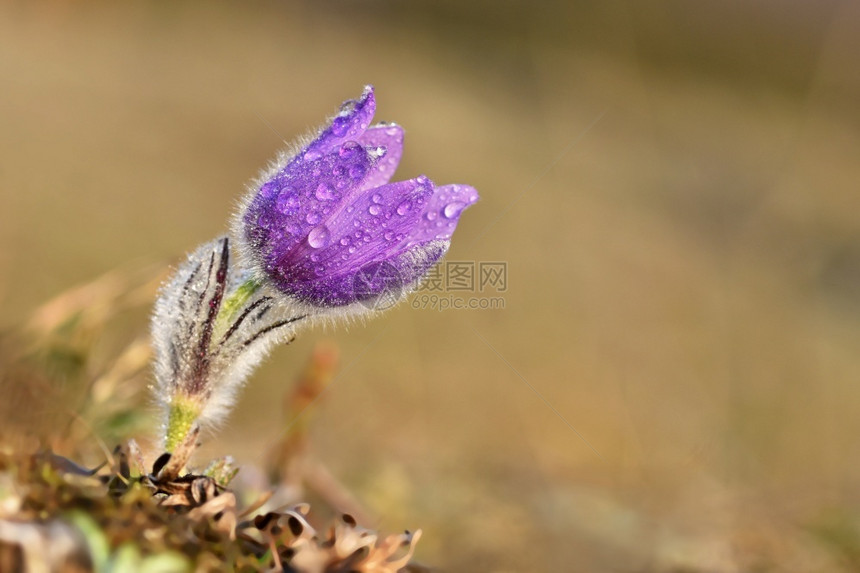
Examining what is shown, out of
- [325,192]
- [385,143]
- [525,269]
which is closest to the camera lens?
[325,192]

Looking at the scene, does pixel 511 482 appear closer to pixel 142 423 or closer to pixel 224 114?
pixel 142 423

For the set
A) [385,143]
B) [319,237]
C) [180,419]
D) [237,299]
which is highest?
[385,143]

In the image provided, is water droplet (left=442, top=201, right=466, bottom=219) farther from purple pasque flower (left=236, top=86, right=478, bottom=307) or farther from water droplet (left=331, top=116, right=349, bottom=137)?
water droplet (left=331, top=116, right=349, bottom=137)

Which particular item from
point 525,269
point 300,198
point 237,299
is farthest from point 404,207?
point 525,269

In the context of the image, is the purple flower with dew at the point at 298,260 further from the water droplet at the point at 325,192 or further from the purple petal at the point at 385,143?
the purple petal at the point at 385,143

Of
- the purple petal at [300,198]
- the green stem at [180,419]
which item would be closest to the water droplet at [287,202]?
the purple petal at [300,198]

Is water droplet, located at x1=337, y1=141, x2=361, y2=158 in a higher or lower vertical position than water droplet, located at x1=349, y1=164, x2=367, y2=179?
higher

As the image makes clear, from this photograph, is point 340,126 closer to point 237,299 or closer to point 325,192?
point 325,192

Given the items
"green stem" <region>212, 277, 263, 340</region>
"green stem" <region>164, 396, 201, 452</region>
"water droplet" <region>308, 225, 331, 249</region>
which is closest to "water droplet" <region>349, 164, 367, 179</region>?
"water droplet" <region>308, 225, 331, 249</region>
